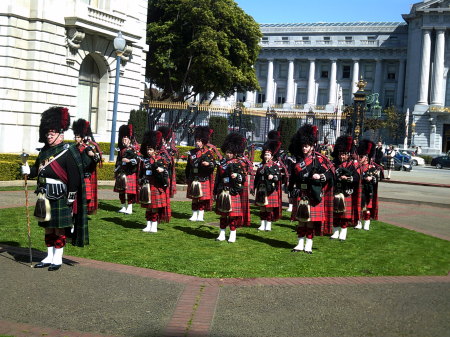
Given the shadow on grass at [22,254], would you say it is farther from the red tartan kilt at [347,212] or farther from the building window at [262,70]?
the building window at [262,70]

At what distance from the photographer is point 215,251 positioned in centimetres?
1002

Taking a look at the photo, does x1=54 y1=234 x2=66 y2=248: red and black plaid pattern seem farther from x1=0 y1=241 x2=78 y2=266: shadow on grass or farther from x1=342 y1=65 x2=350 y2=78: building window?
x1=342 y1=65 x2=350 y2=78: building window

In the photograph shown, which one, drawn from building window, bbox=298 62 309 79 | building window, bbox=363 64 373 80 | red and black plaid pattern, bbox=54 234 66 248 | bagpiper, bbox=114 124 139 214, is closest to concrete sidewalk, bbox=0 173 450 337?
red and black plaid pattern, bbox=54 234 66 248

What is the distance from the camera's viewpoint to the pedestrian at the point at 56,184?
799 cm

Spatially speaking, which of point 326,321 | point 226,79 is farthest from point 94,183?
point 226,79

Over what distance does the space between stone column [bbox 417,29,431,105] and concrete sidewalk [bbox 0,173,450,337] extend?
7277 cm

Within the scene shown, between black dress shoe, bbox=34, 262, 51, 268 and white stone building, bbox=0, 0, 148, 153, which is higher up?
white stone building, bbox=0, 0, 148, 153

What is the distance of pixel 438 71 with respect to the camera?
7644cm

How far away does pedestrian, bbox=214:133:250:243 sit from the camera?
34.9 feet

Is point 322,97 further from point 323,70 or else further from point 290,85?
point 290,85

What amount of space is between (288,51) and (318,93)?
25.7 ft

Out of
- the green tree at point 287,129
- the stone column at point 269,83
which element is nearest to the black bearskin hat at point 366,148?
the green tree at point 287,129

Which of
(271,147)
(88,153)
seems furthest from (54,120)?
(271,147)

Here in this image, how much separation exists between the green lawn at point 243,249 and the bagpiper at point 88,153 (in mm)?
622
